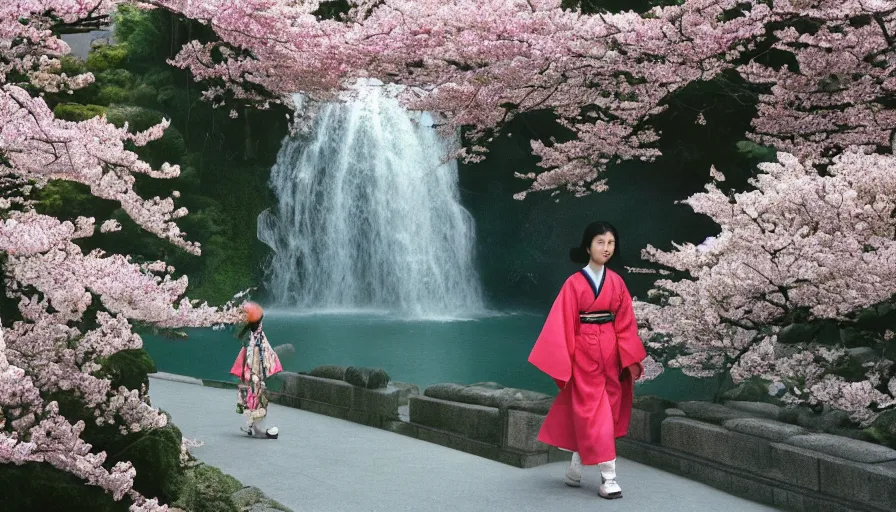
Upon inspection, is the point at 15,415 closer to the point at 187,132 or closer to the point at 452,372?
the point at 452,372

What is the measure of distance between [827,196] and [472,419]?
3.77 metres

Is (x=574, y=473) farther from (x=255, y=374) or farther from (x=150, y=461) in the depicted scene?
(x=255, y=374)

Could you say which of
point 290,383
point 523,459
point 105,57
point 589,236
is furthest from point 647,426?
point 105,57

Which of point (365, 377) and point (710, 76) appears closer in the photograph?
point (710, 76)

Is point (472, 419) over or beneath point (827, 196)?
beneath

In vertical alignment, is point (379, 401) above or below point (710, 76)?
below

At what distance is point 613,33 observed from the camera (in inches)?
341

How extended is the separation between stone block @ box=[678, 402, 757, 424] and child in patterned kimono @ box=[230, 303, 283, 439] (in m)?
4.23

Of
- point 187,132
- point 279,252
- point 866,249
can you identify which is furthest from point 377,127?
point 866,249

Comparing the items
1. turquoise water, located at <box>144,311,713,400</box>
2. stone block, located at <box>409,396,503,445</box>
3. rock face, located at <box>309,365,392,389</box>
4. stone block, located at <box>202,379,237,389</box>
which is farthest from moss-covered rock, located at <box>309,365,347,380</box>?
turquoise water, located at <box>144,311,713,400</box>

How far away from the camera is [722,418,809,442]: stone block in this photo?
20.5 feet

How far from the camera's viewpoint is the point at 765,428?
20.9ft

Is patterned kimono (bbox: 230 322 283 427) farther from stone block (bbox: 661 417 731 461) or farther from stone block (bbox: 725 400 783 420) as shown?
stone block (bbox: 725 400 783 420)

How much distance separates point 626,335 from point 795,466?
1.51m
